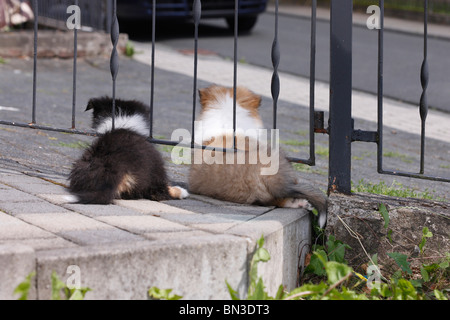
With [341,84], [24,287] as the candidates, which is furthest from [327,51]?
[24,287]

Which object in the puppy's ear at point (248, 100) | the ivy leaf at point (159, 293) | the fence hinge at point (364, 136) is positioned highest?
the puppy's ear at point (248, 100)

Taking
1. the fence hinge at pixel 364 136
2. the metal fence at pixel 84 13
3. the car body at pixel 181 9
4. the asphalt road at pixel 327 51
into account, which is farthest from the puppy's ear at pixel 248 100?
the car body at pixel 181 9

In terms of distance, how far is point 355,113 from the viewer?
7457 millimetres

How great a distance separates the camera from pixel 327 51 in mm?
11117

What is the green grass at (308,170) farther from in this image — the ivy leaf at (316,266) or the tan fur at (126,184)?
the tan fur at (126,184)

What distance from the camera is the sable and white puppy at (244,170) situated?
3.38 metres

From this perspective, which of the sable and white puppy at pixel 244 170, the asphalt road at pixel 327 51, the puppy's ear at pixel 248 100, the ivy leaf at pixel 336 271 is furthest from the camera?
the asphalt road at pixel 327 51

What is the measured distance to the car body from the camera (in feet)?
37.3

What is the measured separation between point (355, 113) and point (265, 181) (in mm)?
4294

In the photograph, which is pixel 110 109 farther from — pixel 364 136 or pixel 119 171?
pixel 364 136

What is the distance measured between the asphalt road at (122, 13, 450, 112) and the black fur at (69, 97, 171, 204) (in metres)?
5.50

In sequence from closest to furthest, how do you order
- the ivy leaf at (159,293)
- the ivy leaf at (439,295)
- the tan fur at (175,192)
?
the ivy leaf at (159,293), the ivy leaf at (439,295), the tan fur at (175,192)

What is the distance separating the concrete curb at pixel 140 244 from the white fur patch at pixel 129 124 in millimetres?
511
